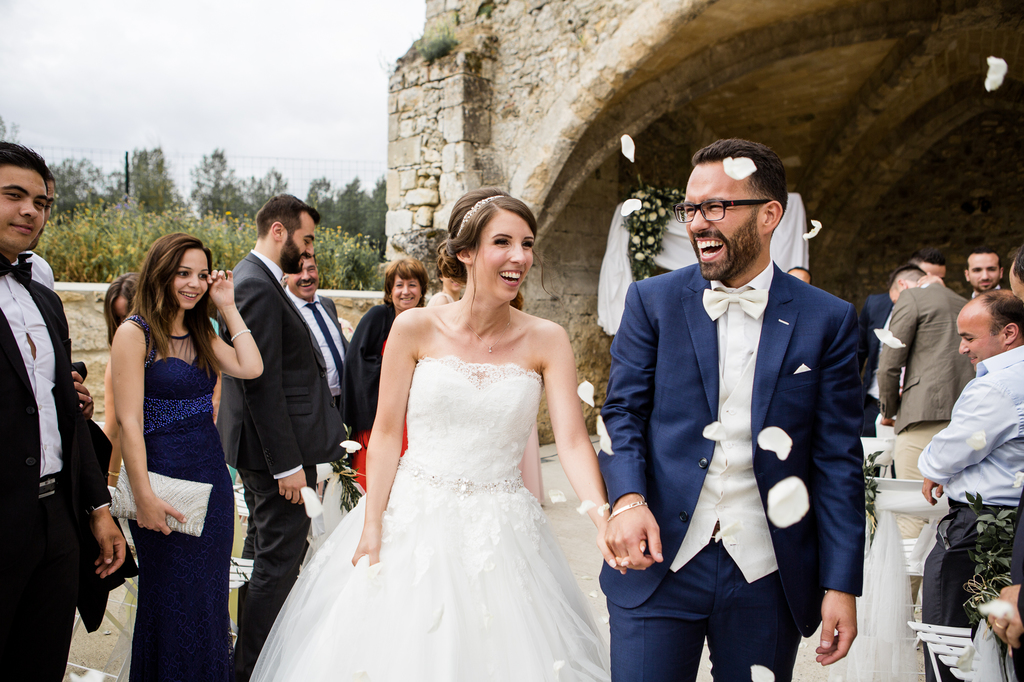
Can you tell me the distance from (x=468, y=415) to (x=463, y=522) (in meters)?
0.32

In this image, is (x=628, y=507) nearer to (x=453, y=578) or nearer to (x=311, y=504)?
(x=453, y=578)

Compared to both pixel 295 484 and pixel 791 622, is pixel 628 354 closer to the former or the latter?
pixel 791 622

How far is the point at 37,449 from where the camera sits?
76.8 inches

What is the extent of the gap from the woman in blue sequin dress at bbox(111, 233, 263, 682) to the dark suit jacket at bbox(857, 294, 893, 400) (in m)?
5.06

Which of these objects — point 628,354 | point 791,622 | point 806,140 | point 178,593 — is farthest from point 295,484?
point 806,140

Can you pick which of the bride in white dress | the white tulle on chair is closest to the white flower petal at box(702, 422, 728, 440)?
the bride in white dress

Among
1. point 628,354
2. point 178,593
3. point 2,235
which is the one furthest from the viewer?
point 178,593

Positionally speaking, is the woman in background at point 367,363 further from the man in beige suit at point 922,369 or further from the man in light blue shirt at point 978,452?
the man in beige suit at point 922,369

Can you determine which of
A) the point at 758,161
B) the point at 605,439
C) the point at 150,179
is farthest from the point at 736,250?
the point at 150,179

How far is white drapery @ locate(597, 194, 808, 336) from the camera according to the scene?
7.93 meters

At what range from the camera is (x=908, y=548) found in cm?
324

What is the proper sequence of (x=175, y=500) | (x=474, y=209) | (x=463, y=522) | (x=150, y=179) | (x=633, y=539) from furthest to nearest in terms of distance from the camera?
(x=150, y=179), (x=175, y=500), (x=474, y=209), (x=463, y=522), (x=633, y=539)

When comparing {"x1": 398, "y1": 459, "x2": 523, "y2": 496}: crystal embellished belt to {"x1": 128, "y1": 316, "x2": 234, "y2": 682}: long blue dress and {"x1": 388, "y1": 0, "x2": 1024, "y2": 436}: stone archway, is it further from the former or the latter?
{"x1": 388, "y1": 0, "x2": 1024, "y2": 436}: stone archway

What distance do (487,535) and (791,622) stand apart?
2.78ft
